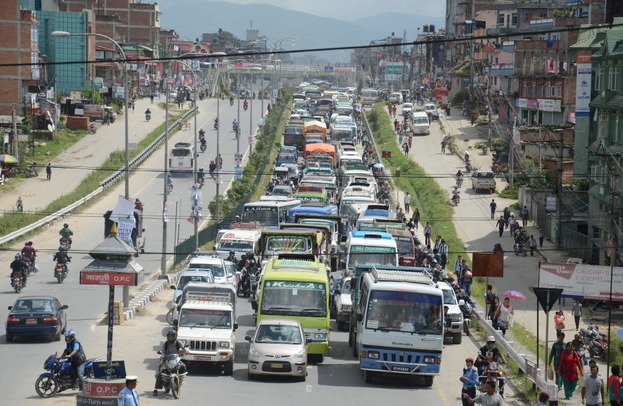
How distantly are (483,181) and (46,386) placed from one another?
5728 cm

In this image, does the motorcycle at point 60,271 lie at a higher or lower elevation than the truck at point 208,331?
lower

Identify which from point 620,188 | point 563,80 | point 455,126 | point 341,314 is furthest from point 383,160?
point 341,314

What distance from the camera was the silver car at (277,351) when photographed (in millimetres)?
30453

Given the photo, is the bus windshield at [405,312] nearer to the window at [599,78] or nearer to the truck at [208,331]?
the truck at [208,331]

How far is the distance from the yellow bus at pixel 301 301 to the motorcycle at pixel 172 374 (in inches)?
190

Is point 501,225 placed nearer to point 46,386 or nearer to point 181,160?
point 181,160

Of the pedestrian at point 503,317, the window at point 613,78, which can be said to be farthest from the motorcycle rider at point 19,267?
the window at point 613,78

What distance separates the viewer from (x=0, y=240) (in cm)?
5528

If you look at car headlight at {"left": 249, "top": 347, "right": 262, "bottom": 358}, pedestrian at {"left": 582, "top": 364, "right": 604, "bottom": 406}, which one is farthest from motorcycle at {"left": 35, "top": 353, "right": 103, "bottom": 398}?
pedestrian at {"left": 582, "top": 364, "right": 604, "bottom": 406}

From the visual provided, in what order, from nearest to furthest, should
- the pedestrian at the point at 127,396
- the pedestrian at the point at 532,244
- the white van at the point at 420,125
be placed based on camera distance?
the pedestrian at the point at 127,396 < the pedestrian at the point at 532,244 < the white van at the point at 420,125

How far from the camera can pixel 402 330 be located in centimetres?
3061

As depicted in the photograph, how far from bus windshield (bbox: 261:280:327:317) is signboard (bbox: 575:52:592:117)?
3674 centimetres

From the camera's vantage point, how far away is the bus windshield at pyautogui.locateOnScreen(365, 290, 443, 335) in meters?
30.6

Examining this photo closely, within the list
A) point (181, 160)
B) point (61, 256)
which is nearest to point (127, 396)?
point (61, 256)
